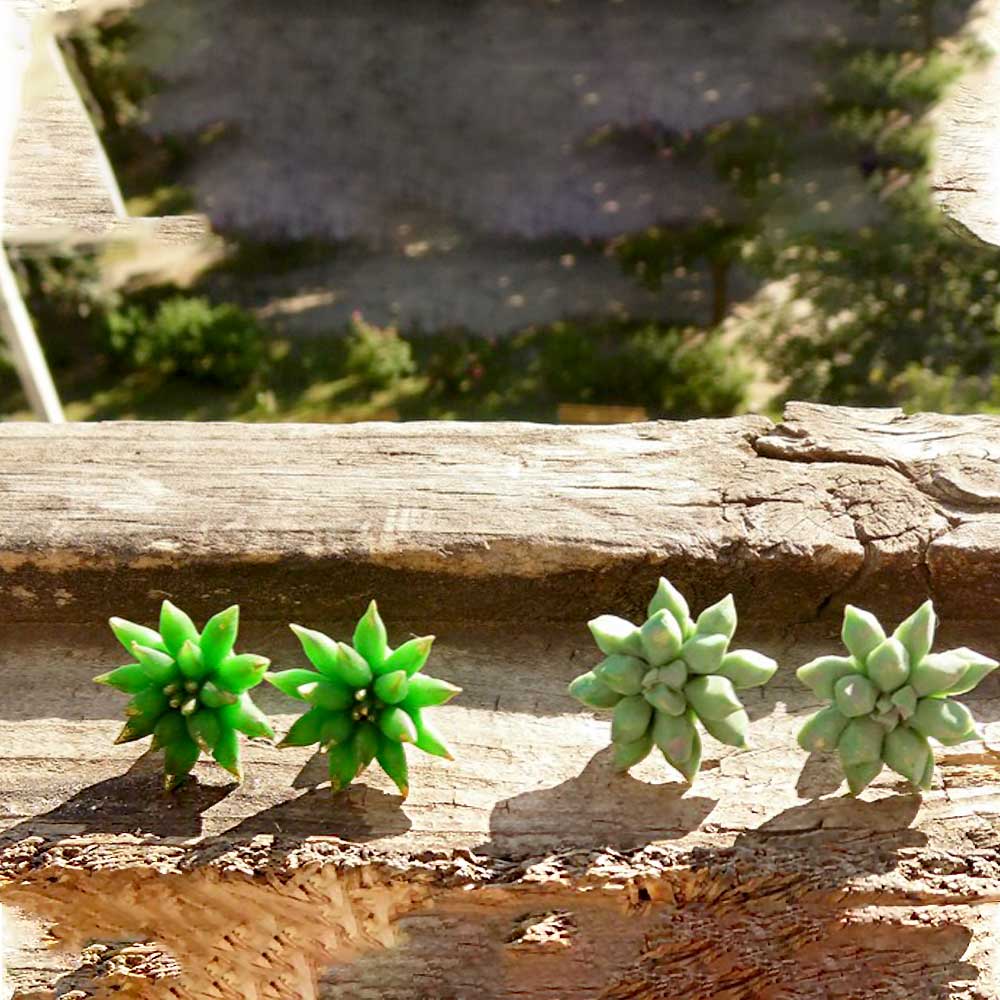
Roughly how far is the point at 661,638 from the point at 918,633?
0.29m

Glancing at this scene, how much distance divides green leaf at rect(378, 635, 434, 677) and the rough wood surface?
201 mm

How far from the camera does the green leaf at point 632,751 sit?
55.6 inches

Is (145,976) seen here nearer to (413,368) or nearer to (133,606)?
(133,606)

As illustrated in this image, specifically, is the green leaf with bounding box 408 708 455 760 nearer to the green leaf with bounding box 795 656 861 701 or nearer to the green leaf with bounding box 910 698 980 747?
the green leaf with bounding box 795 656 861 701

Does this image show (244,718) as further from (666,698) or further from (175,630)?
(666,698)

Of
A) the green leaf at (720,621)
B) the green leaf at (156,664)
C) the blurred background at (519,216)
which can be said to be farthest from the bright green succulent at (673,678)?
the blurred background at (519,216)

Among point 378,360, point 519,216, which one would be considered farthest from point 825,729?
point 519,216

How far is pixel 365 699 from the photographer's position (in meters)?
1.40

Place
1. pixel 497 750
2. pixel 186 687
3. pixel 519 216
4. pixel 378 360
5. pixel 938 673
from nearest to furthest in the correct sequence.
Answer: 1. pixel 938 673
2. pixel 186 687
3. pixel 497 750
4. pixel 378 360
5. pixel 519 216

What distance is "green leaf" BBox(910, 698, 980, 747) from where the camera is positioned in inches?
52.6

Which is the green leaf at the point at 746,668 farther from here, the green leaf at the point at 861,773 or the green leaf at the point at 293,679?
the green leaf at the point at 293,679

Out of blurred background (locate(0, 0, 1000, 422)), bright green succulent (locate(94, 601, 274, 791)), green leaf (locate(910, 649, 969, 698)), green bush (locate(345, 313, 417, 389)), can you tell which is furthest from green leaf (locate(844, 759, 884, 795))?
green bush (locate(345, 313, 417, 389))

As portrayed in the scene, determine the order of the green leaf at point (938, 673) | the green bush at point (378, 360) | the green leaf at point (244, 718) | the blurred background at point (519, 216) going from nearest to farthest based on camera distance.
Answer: the green leaf at point (938, 673) → the green leaf at point (244, 718) → the blurred background at point (519, 216) → the green bush at point (378, 360)

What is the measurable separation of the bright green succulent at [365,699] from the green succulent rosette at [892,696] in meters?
0.44
